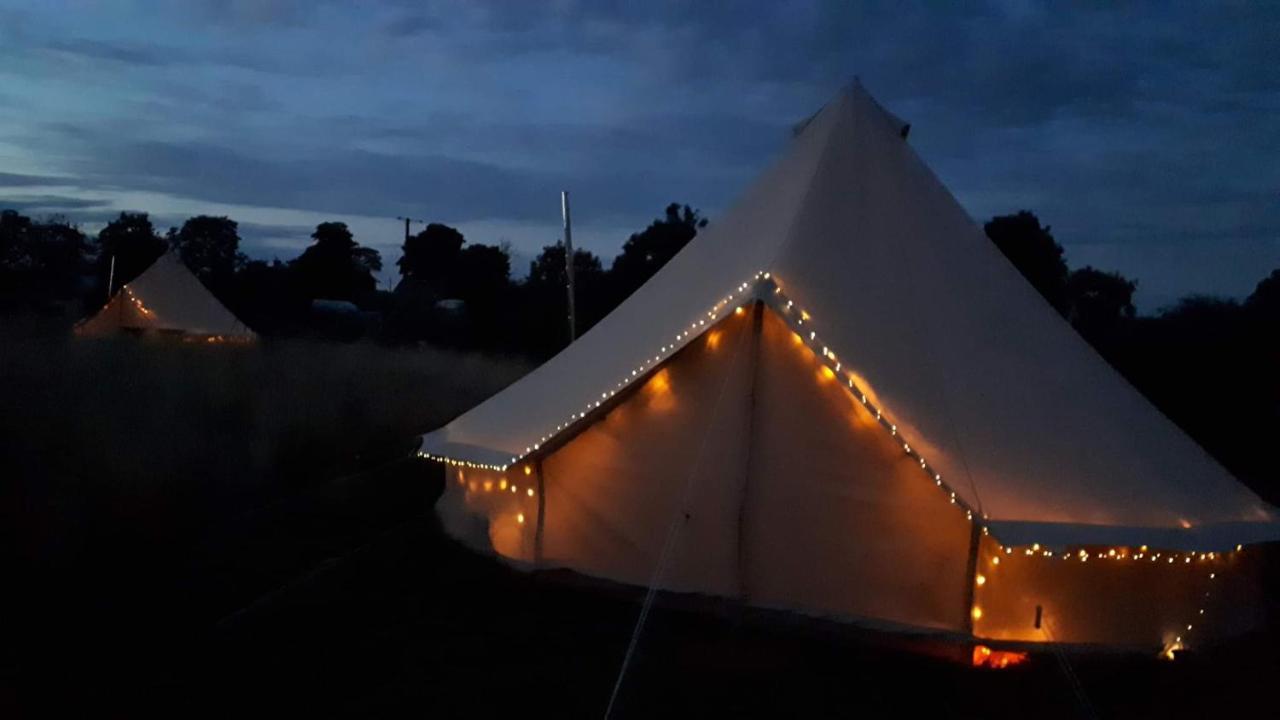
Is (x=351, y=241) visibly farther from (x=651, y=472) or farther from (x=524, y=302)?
(x=651, y=472)

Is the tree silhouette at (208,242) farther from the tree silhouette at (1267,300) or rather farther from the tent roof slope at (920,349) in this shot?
the tent roof slope at (920,349)

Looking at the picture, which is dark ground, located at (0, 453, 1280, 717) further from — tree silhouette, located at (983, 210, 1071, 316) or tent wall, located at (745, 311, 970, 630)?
tree silhouette, located at (983, 210, 1071, 316)

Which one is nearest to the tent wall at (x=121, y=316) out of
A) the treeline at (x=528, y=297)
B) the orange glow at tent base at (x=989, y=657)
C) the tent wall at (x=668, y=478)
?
the treeline at (x=528, y=297)

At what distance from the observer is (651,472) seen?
6.54 metres

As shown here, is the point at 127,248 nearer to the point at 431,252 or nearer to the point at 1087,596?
the point at 431,252

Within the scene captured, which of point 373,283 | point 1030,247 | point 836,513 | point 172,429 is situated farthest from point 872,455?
point 373,283

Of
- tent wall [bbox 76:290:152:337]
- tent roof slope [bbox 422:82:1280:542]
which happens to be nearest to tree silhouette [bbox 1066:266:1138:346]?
tent roof slope [bbox 422:82:1280:542]

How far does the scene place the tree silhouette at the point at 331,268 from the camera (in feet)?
157

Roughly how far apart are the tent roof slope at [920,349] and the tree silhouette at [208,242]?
55033mm

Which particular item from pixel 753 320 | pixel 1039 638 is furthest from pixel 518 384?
pixel 1039 638

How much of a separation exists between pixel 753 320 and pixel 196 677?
3.11 meters

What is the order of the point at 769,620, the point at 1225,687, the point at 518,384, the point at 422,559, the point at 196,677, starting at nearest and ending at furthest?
the point at 196,677 < the point at 1225,687 < the point at 769,620 < the point at 422,559 < the point at 518,384

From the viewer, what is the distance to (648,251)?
1033 inches

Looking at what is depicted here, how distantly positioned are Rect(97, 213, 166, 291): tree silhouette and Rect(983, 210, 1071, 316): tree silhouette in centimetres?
2633
